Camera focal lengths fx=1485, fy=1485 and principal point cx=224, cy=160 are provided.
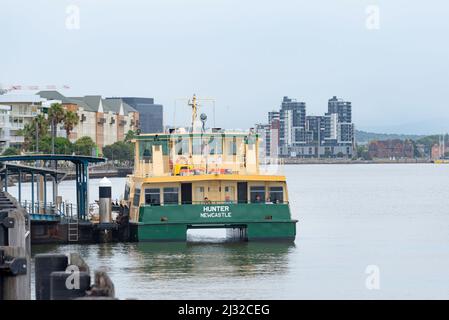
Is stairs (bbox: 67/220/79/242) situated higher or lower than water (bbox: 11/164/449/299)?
higher

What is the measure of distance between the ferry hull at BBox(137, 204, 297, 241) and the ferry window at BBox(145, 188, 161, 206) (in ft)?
2.01

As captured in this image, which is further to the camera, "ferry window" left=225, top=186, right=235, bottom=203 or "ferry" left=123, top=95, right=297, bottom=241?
"ferry window" left=225, top=186, right=235, bottom=203

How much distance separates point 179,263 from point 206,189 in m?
Result: 7.33

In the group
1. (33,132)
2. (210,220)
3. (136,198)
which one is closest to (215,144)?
(136,198)

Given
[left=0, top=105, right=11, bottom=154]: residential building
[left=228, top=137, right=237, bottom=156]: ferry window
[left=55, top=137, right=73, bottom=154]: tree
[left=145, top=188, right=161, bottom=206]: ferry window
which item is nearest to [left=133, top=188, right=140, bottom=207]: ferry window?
[left=145, top=188, right=161, bottom=206]: ferry window

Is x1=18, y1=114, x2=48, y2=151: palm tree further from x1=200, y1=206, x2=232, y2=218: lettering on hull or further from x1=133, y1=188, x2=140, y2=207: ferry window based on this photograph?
x1=200, y1=206, x2=232, y2=218: lettering on hull

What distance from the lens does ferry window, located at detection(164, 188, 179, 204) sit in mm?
52188

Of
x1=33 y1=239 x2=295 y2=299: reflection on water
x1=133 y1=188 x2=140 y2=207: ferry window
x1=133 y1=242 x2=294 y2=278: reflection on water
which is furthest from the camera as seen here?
x1=133 y1=188 x2=140 y2=207: ferry window

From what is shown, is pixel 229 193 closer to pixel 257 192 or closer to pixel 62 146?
pixel 257 192

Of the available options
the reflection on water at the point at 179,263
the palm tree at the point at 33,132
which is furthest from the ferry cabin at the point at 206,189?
the palm tree at the point at 33,132

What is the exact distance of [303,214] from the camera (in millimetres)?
83812

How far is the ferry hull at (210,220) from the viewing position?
5109 centimetres

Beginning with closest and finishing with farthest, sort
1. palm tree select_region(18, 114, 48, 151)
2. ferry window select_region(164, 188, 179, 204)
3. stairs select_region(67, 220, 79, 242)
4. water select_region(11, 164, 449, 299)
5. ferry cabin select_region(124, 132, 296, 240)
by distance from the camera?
water select_region(11, 164, 449, 299), ferry cabin select_region(124, 132, 296, 240), ferry window select_region(164, 188, 179, 204), stairs select_region(67, 220, 79, 242), palm tree select_region(18, 114, 48, 151)
